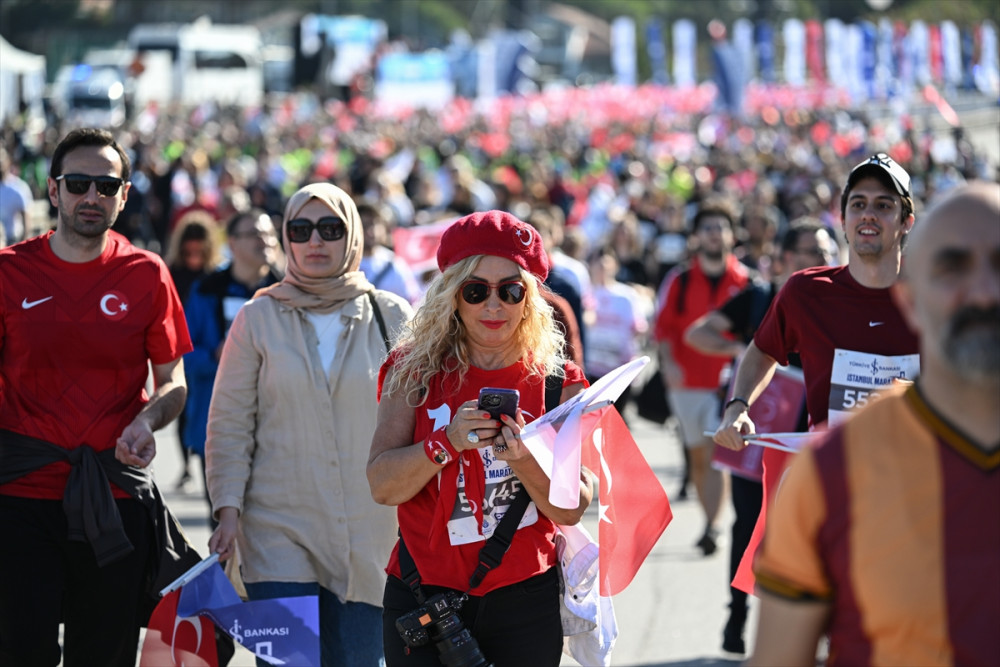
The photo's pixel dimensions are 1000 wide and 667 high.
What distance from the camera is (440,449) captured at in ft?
11.6

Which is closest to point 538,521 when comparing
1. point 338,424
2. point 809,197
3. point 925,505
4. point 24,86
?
point 338,424

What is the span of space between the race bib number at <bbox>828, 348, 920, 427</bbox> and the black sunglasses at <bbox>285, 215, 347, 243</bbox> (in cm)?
170

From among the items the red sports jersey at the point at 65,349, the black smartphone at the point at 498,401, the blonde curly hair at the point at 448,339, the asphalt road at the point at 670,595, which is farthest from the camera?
the asphalt road at the point at 670,595

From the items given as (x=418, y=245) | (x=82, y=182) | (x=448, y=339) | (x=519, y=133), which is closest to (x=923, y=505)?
(x=448, y=339)

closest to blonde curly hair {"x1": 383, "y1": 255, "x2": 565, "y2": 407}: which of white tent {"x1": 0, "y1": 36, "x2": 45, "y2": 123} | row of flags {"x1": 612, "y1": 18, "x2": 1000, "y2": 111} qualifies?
white tent {"x1": 0, "y1": 36, "x2": 45, "y2": 123}

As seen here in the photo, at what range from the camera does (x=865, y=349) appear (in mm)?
4203

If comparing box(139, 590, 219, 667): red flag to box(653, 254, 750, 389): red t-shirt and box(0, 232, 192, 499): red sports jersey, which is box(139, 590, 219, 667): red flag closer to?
box(0, 232, 192, 499): red sports jersey

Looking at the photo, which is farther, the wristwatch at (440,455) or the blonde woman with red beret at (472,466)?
the blonde woman with red beret at (472,466)

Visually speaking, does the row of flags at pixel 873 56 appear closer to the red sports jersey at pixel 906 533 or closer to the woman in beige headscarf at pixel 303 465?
the woman in beige headscarf at pixel 303 465

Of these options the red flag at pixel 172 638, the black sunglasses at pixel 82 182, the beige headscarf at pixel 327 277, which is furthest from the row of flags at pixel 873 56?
the red flag at pixel 172 638

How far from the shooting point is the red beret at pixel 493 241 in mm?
3705

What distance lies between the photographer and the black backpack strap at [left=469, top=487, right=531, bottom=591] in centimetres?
362

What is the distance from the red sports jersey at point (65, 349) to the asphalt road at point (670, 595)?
1.88 m

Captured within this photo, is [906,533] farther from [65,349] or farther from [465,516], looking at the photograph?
[65,349]
